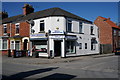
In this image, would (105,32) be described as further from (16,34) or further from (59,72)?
(59,72)

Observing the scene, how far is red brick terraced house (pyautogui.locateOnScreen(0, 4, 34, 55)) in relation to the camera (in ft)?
72.9

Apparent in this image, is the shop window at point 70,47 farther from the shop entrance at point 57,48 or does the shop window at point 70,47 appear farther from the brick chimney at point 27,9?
the brick chimney at point 27,9

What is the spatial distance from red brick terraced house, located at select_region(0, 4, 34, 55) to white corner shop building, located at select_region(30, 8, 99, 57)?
1.75 m

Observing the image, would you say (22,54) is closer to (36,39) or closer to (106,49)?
(36,39)

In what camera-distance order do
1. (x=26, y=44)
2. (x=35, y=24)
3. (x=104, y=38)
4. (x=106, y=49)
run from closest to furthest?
(x=35, y=24), (x=26, y=44), (x=106, y=49), (x=104, y=38)

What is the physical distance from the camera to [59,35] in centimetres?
1880

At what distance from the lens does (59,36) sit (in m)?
18.8

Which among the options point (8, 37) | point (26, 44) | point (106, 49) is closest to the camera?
point (26, 44)

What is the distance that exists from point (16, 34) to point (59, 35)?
29.6 ft

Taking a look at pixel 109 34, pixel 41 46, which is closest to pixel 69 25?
pixel 41 46

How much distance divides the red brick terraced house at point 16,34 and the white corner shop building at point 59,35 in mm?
1747

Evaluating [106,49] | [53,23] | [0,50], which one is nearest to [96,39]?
[106,49]

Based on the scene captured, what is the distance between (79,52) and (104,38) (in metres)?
13.7

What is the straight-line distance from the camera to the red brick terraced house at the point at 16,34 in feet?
72.9
